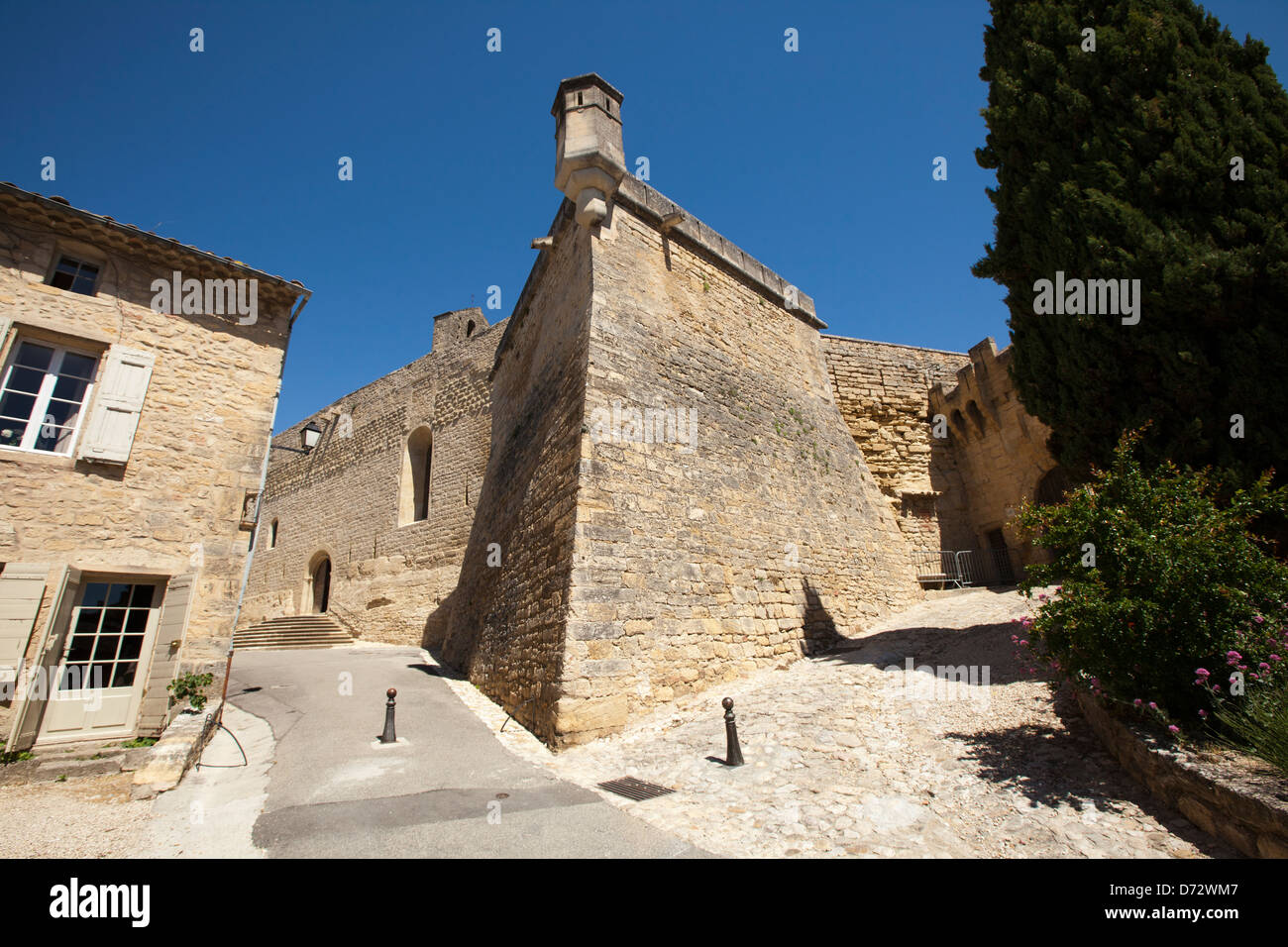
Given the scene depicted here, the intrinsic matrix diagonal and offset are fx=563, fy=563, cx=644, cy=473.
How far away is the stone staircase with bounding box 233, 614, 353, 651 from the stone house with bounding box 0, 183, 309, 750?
32.8 feet

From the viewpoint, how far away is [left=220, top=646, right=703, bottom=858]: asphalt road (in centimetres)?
361

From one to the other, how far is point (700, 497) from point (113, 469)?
23.4 ft

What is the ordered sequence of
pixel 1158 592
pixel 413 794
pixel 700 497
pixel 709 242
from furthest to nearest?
pixel 709 242
pixel 700 497
pixel 413 794
pixel 1158 592

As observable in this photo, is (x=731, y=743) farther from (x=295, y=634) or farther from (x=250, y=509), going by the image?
(x=295, y=634)

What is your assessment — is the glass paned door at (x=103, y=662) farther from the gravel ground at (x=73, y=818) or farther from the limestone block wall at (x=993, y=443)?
the limestone block wall at (x=993, y=443)

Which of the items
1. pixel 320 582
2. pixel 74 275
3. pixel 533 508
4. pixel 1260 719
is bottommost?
pixel 320 582

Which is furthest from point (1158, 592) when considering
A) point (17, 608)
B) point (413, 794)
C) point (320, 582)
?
point (320, 582)

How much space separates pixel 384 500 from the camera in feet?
61.3
